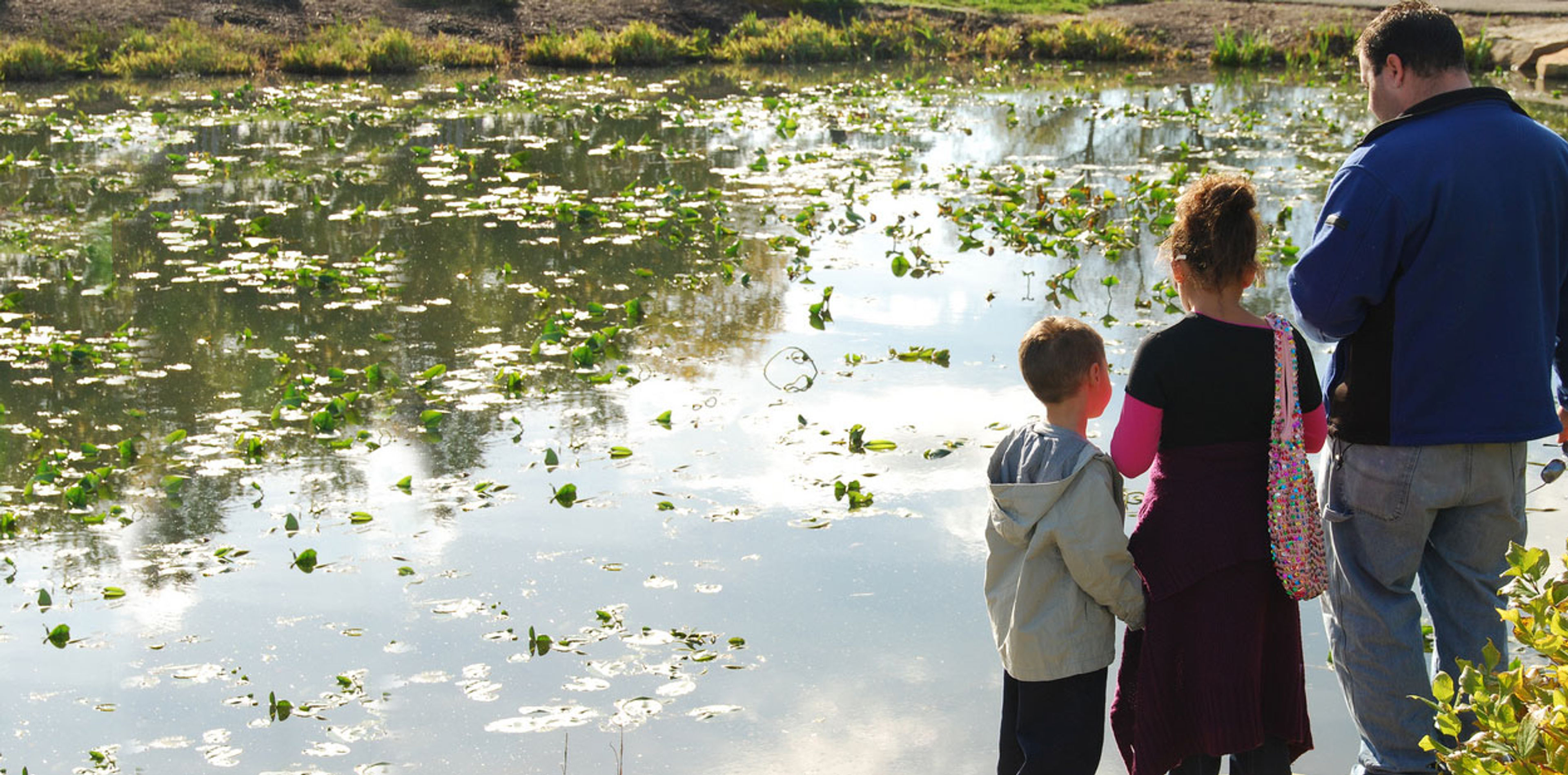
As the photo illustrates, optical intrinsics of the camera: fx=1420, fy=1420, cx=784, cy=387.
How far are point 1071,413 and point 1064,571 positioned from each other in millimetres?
354

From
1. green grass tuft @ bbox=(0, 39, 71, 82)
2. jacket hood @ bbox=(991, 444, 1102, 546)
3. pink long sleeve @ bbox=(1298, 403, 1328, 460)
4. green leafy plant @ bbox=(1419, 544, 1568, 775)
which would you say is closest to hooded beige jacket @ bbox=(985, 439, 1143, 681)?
jacket hood @ bbox=(991, 444, 1102, 546)

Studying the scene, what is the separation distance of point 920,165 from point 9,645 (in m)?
10.1

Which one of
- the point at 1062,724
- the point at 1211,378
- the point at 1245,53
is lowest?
the point at 1062,724

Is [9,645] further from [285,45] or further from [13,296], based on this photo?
[285,45]

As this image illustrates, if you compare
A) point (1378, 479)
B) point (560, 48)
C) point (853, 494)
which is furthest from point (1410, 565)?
point (560, 48)

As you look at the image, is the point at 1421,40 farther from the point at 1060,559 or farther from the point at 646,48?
the point at 646,48

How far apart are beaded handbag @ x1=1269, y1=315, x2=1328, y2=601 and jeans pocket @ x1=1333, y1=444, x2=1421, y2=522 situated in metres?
0.26

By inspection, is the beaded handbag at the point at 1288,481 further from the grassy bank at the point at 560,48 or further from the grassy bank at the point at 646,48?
the grassy bank at the point at 560,48

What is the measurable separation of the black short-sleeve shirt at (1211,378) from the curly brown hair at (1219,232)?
4.1 inches

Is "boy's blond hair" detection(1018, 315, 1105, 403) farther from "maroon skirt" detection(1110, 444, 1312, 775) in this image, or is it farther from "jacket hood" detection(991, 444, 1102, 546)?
"maroon skirt" detection(1110, 444, 1312, 775)

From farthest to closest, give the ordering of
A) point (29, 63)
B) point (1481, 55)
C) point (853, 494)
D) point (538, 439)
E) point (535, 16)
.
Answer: point (535, 16)
point (29, 63)
point (1481, 55)
point (538, 439)
point (853, 494)

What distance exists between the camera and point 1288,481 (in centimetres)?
308

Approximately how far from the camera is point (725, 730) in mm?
3996

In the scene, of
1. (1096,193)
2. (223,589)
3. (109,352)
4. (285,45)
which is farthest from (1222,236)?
(285,45)
